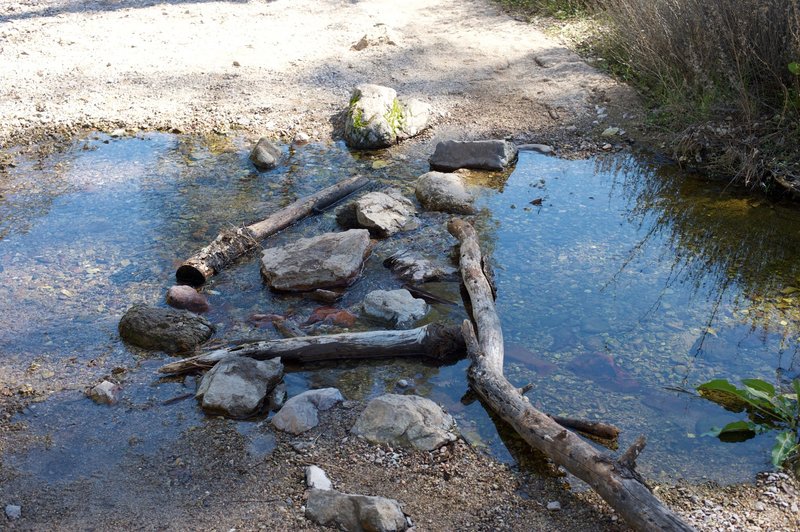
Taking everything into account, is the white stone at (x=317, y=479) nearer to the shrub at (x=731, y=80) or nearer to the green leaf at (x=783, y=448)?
the green leaf at (x=783, y=448)

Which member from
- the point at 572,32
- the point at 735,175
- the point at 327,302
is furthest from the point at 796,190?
the point at 572,32

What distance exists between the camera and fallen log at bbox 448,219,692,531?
3242 mm

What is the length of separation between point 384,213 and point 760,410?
3224mm

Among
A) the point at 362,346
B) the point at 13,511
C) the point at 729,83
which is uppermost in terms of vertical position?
the point at 729,83

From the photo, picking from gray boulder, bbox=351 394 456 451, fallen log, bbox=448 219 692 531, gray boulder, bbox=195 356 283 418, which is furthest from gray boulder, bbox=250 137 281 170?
gray boulder, bbox=351 394 456 451

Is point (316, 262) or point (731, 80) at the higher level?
point (731, 80)

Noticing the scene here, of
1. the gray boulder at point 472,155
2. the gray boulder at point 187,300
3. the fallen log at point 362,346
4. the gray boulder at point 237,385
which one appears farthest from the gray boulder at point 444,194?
the gray boulder at point 237,385

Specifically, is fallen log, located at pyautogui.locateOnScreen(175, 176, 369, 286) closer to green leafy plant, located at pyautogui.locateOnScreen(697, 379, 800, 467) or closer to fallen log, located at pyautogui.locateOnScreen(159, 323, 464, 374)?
fallen log, located at pyautogui.locateOnScreen(159, 323, 464, 374)

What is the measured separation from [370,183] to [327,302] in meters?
2.11

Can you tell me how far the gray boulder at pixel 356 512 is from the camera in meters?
3.28

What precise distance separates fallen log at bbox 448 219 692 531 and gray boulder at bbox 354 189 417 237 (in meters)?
1.34

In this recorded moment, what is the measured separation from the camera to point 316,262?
5.46 metres

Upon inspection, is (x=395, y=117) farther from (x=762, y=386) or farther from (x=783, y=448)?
(x=783, y=448)

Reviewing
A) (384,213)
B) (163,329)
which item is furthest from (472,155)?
(163,329)
